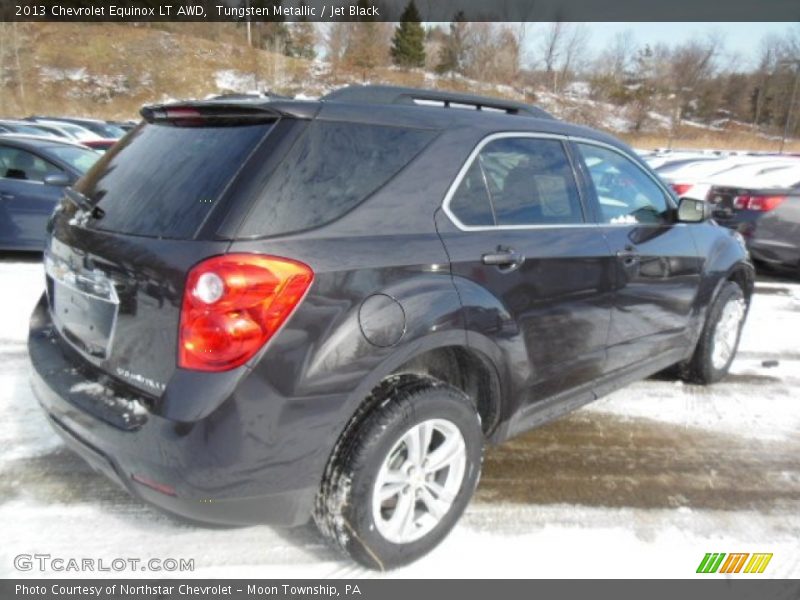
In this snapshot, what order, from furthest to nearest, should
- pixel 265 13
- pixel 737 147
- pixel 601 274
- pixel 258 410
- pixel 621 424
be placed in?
pixel 265 13 < pixel 737 147 < pixel 621 424 < pixel 601 274 < pixel 258 410

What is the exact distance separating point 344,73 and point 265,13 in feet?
25.3

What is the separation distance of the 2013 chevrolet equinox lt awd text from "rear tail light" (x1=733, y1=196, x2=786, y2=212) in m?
6.00

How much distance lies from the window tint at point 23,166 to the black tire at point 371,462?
257 inches

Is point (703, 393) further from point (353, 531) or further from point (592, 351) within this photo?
point (353, 531)

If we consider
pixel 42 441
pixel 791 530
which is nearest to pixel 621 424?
pixel 791 530

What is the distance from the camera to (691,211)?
3773mm

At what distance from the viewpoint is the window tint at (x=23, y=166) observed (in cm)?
702

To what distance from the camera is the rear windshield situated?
2.07 m

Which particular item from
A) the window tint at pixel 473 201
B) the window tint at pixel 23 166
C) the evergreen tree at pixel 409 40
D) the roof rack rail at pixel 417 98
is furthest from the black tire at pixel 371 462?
the evergreen tree at pixel 409 40

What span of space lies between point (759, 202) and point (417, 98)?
6.76 meters

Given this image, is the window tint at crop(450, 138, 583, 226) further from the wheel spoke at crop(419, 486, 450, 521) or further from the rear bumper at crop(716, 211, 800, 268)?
the rear bumper at crop(716, 211, 800, 268)

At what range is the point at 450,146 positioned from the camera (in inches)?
99.0

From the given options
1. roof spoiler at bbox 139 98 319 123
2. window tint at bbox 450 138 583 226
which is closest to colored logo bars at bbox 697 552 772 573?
window tint at bbox 450 138 583 226

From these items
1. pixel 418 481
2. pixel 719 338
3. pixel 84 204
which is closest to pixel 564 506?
pixel 418 481
